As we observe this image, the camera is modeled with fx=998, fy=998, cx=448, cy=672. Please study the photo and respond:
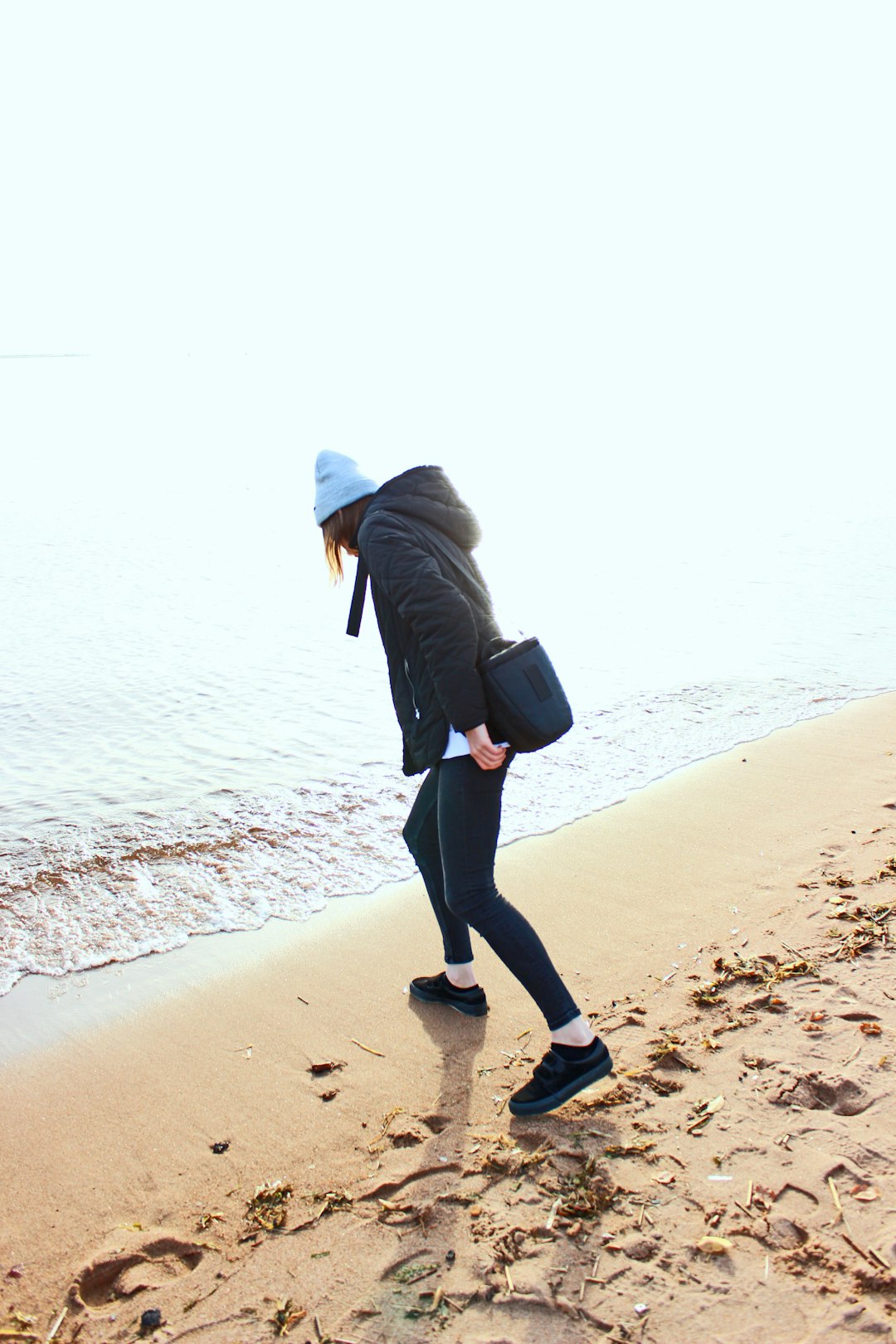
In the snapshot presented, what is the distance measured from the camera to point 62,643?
913cm

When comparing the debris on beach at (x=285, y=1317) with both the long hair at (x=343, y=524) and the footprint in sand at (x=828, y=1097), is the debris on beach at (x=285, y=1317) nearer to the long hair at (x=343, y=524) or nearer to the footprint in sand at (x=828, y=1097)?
the footprint in sand at (x=828, y=1097)

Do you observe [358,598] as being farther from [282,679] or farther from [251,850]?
[282,679]

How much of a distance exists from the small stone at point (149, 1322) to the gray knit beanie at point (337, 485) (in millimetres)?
1819

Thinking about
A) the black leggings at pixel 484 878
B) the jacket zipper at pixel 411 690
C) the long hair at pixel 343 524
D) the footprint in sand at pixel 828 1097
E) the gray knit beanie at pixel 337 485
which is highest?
the gray knit beanie at pixel 337 485

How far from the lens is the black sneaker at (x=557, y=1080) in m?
2.51

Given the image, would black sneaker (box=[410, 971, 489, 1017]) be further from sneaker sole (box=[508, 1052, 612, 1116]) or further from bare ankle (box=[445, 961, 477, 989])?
sneaker sole (box=[508, 1052, 612, 1116])

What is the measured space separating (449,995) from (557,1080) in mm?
689

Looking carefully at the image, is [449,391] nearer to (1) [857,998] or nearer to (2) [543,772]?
(2) [543,772]

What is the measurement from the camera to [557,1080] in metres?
2.53

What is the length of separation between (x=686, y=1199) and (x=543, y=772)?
11.5 feet

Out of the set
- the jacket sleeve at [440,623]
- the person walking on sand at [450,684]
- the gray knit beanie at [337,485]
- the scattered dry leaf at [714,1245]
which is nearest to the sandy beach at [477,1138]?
the scattered dry leaf at [714,1245]

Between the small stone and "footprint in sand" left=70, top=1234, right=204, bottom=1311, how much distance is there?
9 centimetres

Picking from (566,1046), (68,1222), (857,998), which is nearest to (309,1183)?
(68,1222)

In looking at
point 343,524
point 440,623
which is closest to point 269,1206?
point 440,623
